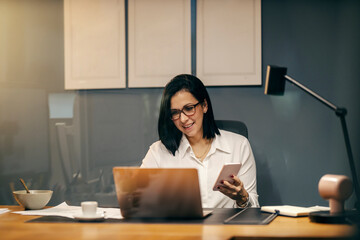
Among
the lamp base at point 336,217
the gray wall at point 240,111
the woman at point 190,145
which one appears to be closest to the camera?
the lamp base at point 336,217

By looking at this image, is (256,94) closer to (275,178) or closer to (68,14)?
(275,178)

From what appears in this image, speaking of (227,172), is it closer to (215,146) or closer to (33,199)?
(215,146)

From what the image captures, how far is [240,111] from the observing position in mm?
2625

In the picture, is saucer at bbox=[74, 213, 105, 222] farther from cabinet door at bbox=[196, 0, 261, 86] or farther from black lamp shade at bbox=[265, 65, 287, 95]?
cabinet door at bbox=[196, 0, 261, 86]

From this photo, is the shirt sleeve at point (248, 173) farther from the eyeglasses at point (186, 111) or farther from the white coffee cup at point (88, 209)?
the white coffee cup at point (88, 209)

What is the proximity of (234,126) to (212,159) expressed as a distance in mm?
200

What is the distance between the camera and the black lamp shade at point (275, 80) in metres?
1.45

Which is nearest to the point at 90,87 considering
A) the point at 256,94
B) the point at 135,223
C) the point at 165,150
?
the point at 165,150

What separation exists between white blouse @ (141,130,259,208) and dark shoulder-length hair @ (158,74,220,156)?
4 cm

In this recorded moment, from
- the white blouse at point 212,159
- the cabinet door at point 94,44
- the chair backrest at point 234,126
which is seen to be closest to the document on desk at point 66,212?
the white blouse at point 212,159

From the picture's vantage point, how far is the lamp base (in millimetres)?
1271

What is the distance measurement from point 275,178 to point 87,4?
167 cm

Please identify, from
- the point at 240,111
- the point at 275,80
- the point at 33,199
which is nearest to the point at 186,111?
the point at 240,111

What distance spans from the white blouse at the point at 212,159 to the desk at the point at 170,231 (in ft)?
2.54
